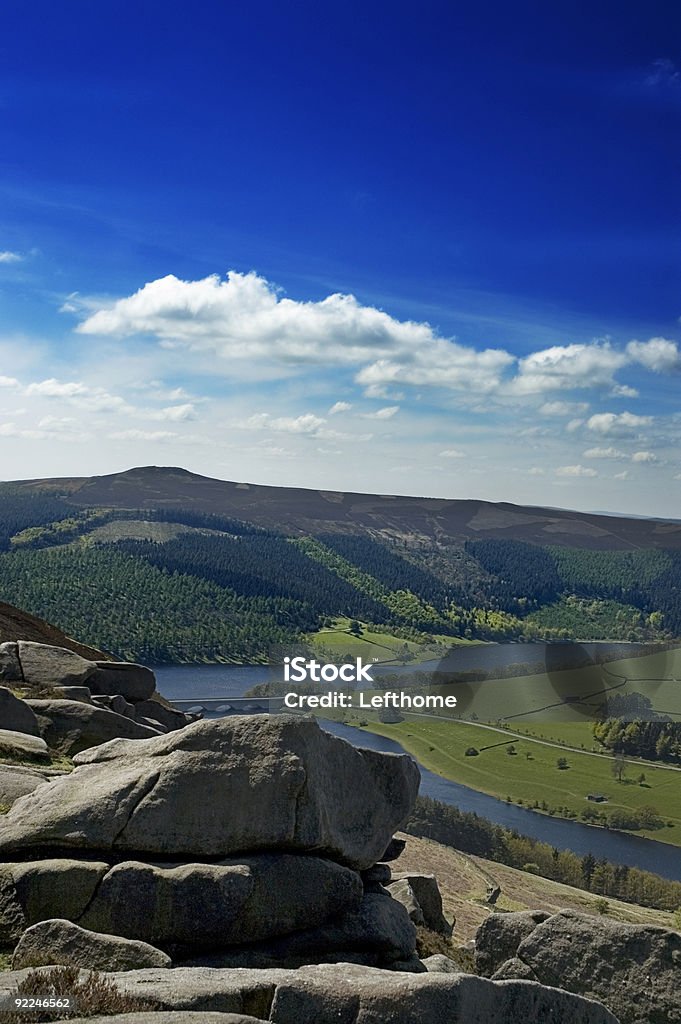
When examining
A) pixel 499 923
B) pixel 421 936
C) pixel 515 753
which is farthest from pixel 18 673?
pixel 515 753

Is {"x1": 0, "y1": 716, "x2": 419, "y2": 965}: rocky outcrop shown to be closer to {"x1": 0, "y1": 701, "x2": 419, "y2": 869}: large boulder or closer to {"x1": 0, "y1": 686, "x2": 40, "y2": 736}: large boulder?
{"x1": 0, "y1": 701, "x2": 419, "y2": 869}: large boulder

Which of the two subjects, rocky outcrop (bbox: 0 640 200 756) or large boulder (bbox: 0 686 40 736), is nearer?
large boulder (bbox: 0 686 40 736)

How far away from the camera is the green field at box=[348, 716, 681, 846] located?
135m

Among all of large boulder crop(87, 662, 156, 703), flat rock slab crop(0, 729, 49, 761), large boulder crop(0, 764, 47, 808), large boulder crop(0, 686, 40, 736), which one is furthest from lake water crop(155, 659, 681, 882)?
large boulder crop(0, 764, 47, 808)

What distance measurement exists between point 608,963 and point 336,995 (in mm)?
6525

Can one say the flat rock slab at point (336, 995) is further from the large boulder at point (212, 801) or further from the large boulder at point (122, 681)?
the large boulder at point (122, 681)

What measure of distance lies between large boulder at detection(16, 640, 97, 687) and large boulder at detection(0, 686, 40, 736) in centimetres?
678

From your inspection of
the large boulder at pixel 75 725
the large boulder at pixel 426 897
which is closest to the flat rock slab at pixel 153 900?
the large boulder at pixel 426 897

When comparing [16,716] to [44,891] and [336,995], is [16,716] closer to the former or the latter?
[44,891]

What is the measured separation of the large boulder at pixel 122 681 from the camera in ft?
111

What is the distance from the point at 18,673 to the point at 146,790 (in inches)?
829

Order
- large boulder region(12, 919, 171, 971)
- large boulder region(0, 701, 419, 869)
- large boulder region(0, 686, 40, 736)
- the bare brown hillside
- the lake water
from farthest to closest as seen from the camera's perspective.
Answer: the lake water → the bare brown hillside → large boulder region(0, 686, 40, 736) → large boulder region(0, 701, 419, 869) → large boulder region(12, 919, 171, 971)

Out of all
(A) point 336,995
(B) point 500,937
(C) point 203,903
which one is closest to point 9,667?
(C) point 203,903

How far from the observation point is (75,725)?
88.3 feet
